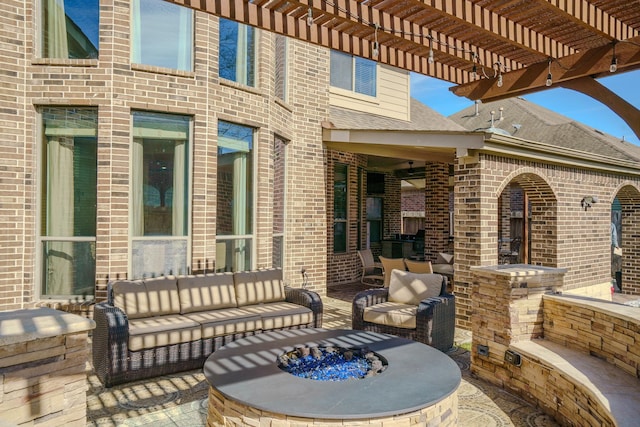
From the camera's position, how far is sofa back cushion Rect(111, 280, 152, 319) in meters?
5.14

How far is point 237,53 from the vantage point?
7.16 m

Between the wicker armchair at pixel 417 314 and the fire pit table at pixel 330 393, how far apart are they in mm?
1557

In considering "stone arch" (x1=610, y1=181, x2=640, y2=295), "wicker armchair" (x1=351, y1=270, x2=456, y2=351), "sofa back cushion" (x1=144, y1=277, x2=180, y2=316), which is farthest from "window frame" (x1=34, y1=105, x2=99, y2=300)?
"stone arch" (x1=610, y1=181, x2=640, y2=295)

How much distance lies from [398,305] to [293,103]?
15.2 feet

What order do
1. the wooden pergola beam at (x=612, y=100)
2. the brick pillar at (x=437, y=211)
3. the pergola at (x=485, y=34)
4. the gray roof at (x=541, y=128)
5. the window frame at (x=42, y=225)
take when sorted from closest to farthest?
the pergola at (x=485, y=34), the wooden pergola beam at (x=612, y=100), the window frame at (x=42, y=225), the brick pillar at (x=437, y=211), the gray roof at (x=541, y=128)

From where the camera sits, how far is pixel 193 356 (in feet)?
16.3

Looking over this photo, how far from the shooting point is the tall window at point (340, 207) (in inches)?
425

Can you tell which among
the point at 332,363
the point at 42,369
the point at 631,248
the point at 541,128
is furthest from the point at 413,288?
the point at 541,128

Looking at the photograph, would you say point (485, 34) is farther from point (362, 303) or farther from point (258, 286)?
point (258, 286)

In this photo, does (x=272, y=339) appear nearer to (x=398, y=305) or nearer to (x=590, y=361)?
(x=398, y=305)

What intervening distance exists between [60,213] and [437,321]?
543 cm

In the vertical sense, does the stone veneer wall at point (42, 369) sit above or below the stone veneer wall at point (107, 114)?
below

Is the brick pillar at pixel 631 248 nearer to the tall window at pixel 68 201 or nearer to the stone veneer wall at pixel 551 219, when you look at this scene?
the stone veneer wall at pixel 551 219

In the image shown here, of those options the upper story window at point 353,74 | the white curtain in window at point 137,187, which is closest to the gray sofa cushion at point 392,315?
the white curtain in window at point 137,187
